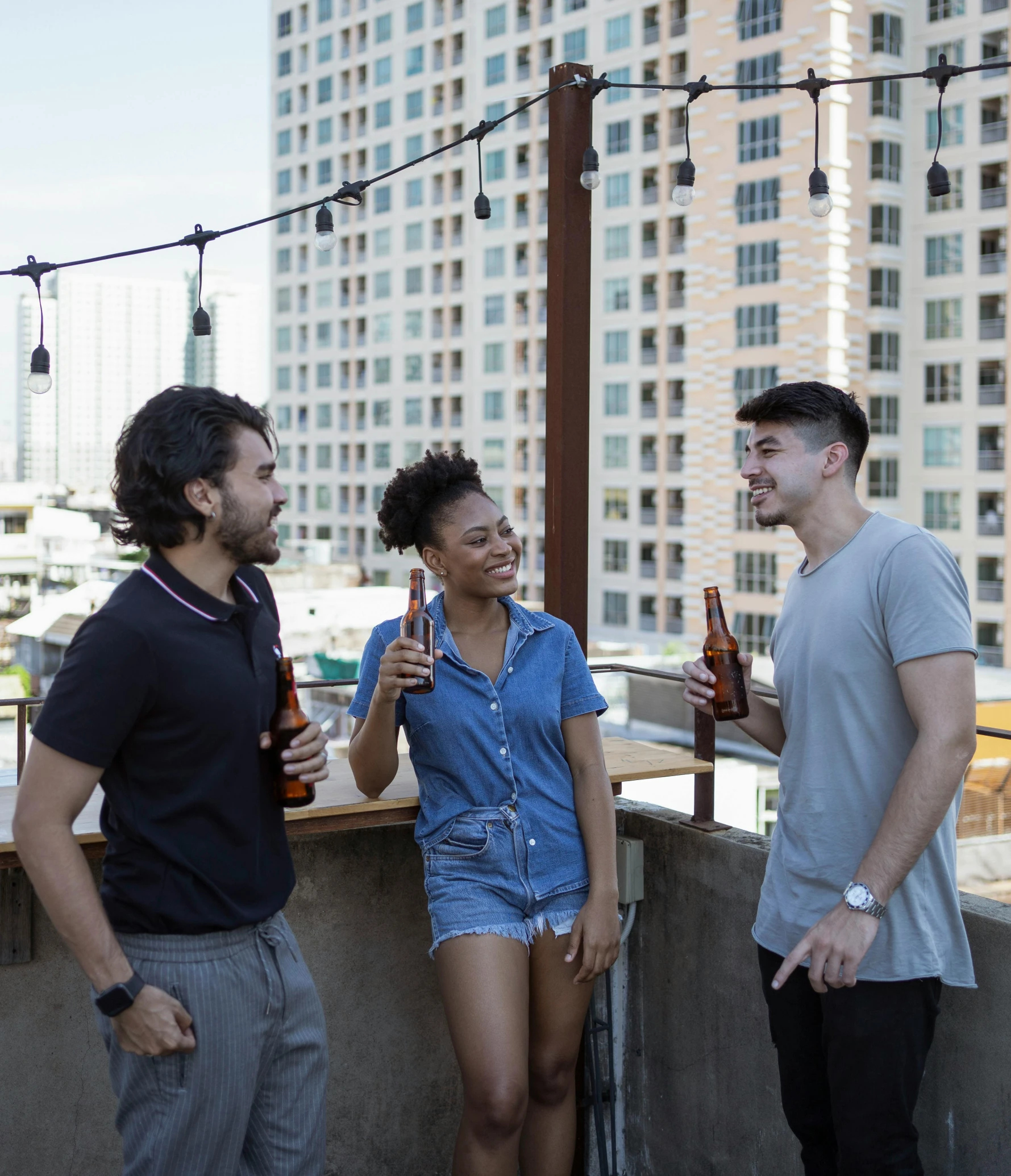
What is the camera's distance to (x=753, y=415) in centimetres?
288

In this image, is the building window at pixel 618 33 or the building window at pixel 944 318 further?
the building window at pixel 618 33

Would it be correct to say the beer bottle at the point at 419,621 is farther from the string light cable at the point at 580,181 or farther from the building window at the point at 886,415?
the building window at the point at 886,415

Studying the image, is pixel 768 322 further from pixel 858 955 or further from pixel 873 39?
pixel 858 955

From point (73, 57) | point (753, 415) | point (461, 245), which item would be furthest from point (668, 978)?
point (73, 57)

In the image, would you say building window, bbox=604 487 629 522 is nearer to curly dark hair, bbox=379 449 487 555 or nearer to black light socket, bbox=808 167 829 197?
black light socket, bbox=808 167 829 197

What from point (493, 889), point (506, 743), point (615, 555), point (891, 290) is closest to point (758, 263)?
point (891, 290)

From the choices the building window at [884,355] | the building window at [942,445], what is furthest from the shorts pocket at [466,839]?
the building window at [884,355]

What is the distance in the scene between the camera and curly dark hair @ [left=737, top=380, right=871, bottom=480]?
276 centimetres

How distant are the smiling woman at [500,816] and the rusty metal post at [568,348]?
84 cm

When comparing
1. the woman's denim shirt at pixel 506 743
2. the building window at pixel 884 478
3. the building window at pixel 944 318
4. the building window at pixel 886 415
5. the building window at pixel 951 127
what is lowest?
the woman's denim shirt at pixel 506 743

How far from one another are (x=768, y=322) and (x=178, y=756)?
173 feet

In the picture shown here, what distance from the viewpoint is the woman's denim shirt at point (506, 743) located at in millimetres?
3041

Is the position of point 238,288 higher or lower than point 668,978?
higher

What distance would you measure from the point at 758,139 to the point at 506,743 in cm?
5417
